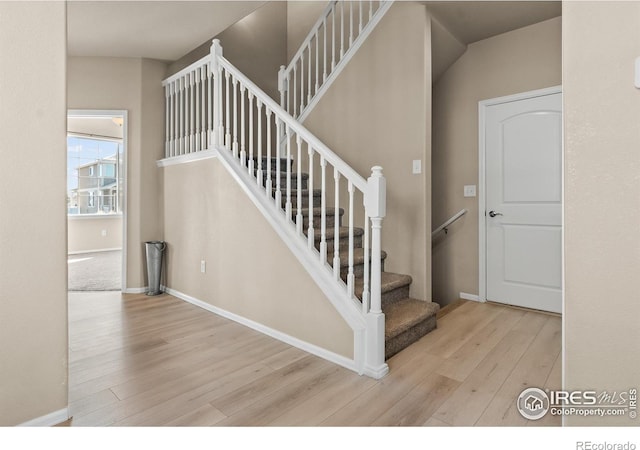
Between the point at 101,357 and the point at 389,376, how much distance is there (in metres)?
1.82

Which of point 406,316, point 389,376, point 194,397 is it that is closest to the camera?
point 194,397

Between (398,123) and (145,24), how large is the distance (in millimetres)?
2430

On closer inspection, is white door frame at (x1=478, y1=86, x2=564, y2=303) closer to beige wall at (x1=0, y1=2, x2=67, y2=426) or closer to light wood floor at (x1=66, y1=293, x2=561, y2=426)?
light wood floor at (x1=66, y1=293, x2=561, y2=426)

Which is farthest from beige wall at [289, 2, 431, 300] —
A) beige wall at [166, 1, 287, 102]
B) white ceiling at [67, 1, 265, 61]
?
beige wall at [166, 1, 287, 102]

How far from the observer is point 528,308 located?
3266mm

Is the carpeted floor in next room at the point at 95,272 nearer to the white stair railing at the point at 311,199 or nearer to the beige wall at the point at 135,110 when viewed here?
the beige wall at the point at 135,110

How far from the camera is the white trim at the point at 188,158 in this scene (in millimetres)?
3327

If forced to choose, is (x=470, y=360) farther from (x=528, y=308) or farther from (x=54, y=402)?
(x=54, y=402)

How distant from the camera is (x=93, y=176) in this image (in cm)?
706

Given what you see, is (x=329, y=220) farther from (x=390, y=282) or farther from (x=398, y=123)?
(x=398, y=123)

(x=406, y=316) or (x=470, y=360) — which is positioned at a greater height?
(x=406, y=316)

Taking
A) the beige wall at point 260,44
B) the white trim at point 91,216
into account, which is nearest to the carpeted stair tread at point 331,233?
the beige wall at point 260,44
